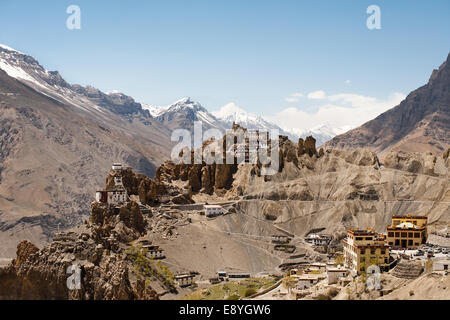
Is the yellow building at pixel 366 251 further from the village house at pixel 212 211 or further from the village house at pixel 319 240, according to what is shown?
the village house at pixel 212 211

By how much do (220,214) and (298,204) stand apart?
1840cm

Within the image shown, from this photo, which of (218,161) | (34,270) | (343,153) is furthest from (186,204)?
(34,270)

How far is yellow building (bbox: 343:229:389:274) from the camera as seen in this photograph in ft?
279

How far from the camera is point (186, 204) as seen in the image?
458 ft

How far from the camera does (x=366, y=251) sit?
8600 centimetres

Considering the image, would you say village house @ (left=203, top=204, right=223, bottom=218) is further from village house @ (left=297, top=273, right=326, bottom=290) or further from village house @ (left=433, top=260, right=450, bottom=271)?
village house @ (left=433, top=260, right=450, bottom=271)

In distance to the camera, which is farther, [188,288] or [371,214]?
[371,214]

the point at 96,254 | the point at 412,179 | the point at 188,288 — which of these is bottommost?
the point at 188,288

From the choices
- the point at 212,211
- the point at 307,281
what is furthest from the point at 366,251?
Result: the point at 212,211

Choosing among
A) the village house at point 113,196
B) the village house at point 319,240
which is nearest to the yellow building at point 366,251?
the village house at point 319,240

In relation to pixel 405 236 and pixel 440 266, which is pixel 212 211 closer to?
pixel 405 236

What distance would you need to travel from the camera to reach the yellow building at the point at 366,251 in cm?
8506

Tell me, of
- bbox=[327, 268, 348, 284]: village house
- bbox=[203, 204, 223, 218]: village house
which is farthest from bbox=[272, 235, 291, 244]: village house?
bbox=[327, 268, 348, 284]: village house

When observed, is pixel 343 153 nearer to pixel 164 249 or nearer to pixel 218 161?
pixel 218 161
